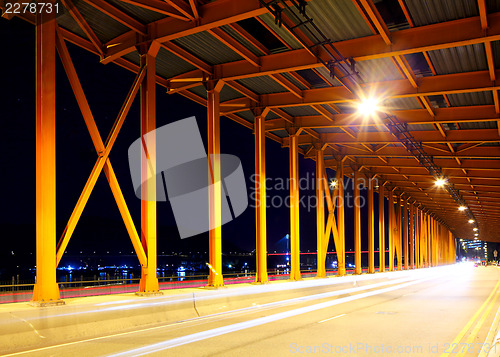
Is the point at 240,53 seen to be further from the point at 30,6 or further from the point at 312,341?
the point at 312,341

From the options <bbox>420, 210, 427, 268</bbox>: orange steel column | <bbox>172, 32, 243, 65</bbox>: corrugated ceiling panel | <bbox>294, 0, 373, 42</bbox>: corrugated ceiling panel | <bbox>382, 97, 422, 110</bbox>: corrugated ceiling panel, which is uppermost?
<bbox>172, 32, 243, 65</bbox>: corrugated ceiling panel

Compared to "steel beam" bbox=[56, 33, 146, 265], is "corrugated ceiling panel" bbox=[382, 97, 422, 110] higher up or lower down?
higher up

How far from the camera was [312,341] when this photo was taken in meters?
9.65

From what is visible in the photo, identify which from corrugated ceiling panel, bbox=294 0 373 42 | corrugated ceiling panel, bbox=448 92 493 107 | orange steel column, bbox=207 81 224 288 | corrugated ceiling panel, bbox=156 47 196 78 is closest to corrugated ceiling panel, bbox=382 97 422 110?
corrugated ceiling panel, bbox=448 92 493 107

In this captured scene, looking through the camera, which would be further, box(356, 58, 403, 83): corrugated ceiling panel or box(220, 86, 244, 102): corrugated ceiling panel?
box(220, 86, 244, 102): corrugated ceiling panel

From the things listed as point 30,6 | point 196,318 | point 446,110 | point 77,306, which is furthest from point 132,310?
point 446,110

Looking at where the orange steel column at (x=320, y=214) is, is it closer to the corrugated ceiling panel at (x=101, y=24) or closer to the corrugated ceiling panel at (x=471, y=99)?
the corrugated ceiling panel at (x=471, y=99)

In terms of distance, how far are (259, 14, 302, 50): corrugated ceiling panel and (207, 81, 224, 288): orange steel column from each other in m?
3.37

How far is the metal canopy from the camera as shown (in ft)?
43.0

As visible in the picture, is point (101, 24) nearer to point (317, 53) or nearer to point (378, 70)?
point (317, 53)

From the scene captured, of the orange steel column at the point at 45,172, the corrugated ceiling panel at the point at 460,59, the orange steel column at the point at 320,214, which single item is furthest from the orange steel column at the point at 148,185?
the orange steel column at the point at 320,214

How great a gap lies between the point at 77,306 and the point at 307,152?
22.6 metres

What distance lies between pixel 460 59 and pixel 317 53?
5.10 m

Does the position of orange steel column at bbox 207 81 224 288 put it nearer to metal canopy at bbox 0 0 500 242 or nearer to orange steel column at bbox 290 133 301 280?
metal canopy at bbox 0 0 500 242
